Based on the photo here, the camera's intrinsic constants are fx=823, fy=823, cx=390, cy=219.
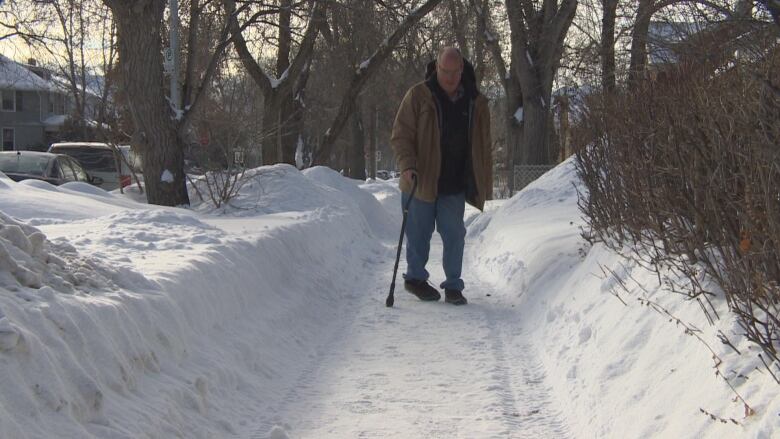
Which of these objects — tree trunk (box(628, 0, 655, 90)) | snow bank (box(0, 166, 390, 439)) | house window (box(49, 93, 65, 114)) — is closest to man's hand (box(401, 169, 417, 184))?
snow bank (box(0, 166, 390, 439))

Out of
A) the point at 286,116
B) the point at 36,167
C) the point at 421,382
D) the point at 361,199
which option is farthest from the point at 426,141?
the point at 286,116

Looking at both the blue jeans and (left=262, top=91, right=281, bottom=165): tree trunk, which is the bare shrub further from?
(left=262, top=91, right=281, bottom=165): tree trunk

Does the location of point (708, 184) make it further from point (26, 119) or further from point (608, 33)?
point (26, 119)

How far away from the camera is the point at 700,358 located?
11.3 ft

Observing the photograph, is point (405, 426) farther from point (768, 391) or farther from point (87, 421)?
point (768, 391)

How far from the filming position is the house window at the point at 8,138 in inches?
2122

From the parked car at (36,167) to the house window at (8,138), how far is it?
134 ft

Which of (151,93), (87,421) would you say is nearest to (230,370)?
(87,421)

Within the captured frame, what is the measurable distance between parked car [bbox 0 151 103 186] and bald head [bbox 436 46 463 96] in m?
11.7

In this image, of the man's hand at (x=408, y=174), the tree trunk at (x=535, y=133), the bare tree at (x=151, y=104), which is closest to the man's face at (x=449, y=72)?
the man's hand at (x=408, y=174)

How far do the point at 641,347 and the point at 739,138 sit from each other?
1140mm

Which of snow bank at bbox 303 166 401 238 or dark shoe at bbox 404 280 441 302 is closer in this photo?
dark shoe at bbox 404 280 441 302

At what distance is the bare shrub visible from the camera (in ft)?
10.5

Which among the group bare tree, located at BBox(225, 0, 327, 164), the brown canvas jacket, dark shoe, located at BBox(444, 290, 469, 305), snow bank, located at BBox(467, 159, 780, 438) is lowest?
dark shoe, located at BBox(444, 290, 469, 305)
